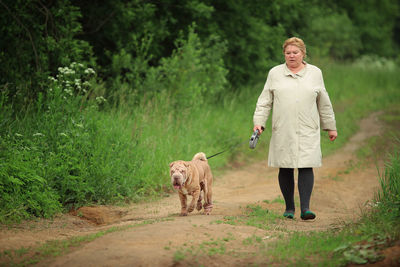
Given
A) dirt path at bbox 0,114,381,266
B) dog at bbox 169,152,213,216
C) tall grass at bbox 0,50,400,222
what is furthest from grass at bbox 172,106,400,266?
tall grass at bbox 0,50,400,222

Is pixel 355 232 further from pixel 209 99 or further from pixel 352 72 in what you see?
pixel 352 72

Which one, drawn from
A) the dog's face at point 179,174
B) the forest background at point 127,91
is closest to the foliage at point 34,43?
the forest background at point 127,91

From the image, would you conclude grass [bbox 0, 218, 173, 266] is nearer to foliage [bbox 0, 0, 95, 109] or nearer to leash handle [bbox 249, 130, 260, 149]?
leash handle [bbox 249, 130, 260, 149]

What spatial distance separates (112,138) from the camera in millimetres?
9000

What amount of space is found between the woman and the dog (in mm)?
884

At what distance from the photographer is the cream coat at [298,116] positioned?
6.98m

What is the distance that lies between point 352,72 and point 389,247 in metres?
18.4

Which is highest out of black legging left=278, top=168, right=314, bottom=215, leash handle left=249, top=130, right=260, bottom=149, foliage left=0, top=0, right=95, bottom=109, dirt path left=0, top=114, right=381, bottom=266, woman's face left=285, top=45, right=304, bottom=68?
foliage left=0, top=0, right=95, bottom=109

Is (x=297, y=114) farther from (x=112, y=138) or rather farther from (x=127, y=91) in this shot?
(x=127, y=91)

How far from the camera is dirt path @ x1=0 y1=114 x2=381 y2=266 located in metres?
5.19

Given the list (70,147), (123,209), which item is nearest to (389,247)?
(123,209)

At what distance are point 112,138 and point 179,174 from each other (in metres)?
2.80

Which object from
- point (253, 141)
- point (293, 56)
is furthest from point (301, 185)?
point (293, 56)

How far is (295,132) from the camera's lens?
7004 millimetres
